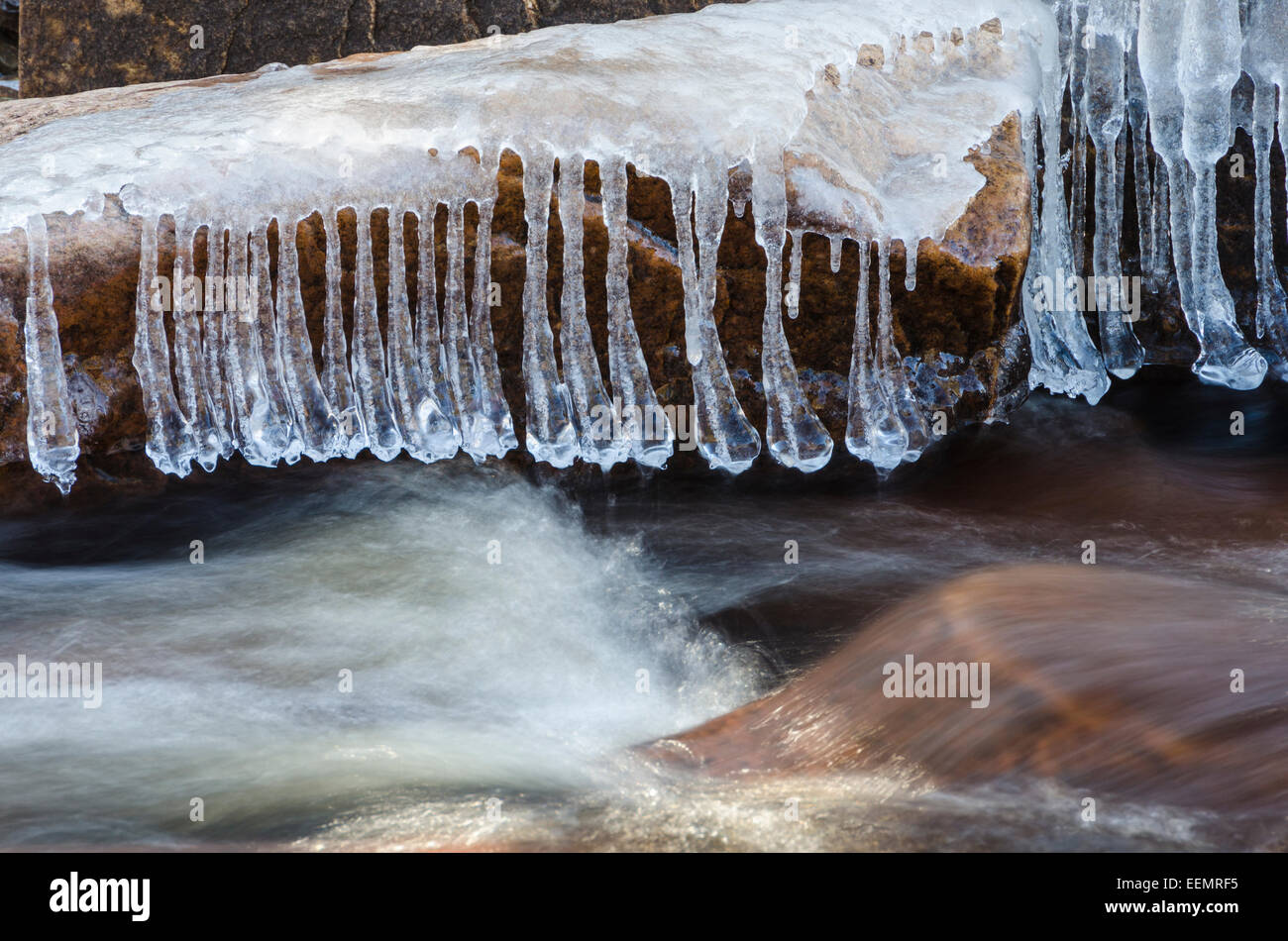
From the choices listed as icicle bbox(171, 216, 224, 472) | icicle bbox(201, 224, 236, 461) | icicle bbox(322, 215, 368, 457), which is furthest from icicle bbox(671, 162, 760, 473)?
icicle bbox(171, 216, 224, 472)

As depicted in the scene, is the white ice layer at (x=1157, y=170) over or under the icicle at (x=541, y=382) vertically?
over

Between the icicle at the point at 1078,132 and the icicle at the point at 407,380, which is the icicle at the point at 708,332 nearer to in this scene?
the icicle at the point at 407,380

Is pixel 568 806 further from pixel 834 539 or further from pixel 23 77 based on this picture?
pixel 23 77

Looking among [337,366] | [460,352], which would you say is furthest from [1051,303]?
[337,366]

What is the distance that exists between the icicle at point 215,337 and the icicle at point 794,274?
6.86 feet

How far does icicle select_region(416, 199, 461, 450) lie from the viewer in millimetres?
4461

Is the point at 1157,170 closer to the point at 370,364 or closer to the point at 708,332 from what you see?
the point at 708,332

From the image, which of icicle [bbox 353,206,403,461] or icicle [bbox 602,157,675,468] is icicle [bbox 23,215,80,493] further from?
icicle [bbox 602,157,675,468]

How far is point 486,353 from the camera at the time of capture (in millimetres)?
4527

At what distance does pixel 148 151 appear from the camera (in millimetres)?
4344

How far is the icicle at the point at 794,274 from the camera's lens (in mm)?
4363

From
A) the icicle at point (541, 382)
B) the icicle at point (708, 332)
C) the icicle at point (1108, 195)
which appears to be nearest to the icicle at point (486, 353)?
the icicle at point (541, 382)

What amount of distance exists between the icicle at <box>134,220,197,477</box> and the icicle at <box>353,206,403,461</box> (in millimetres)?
715

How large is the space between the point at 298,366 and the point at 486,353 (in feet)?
2.47
